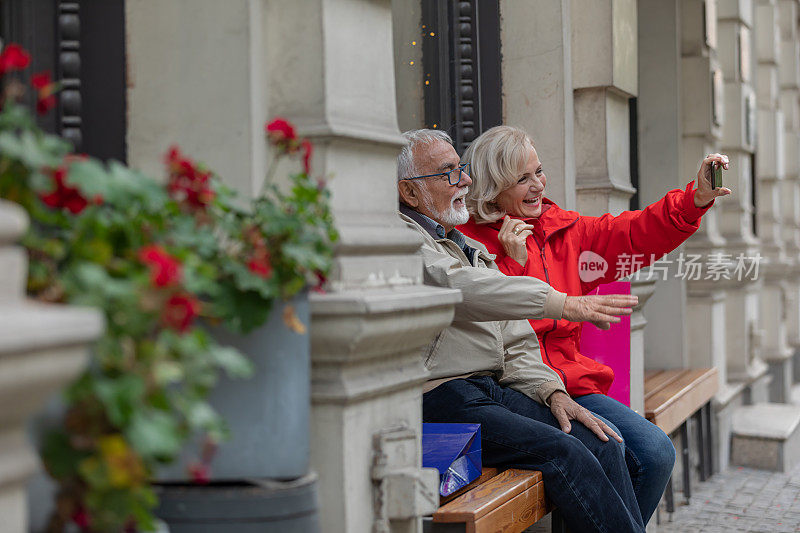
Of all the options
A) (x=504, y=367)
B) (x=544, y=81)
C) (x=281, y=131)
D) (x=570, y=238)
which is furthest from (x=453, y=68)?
(x=281, y=131)

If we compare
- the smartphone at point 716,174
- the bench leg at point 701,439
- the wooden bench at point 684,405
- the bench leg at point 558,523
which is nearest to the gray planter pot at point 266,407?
the bench leg at point 558,523

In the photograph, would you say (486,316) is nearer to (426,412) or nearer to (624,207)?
(426,412)

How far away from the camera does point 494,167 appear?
4367mm

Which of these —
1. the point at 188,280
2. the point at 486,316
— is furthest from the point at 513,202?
the point at 188,280

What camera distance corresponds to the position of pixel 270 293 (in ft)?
6.40

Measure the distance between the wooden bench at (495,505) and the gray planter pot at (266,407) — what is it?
977 mm

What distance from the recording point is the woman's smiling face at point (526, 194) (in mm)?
4371

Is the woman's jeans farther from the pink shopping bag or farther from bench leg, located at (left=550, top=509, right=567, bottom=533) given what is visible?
the pink shopping bag

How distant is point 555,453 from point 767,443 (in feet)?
15.8

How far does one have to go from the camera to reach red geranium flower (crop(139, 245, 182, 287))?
143 centimetres

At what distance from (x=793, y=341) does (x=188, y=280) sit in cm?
1220

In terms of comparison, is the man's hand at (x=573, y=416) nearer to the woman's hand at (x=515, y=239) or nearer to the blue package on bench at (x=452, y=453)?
the blue package on bench at (x=452, y=453)

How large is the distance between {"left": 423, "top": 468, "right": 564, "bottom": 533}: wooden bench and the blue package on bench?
4cm

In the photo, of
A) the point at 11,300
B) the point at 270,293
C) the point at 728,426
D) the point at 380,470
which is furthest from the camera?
the point at 728,426
